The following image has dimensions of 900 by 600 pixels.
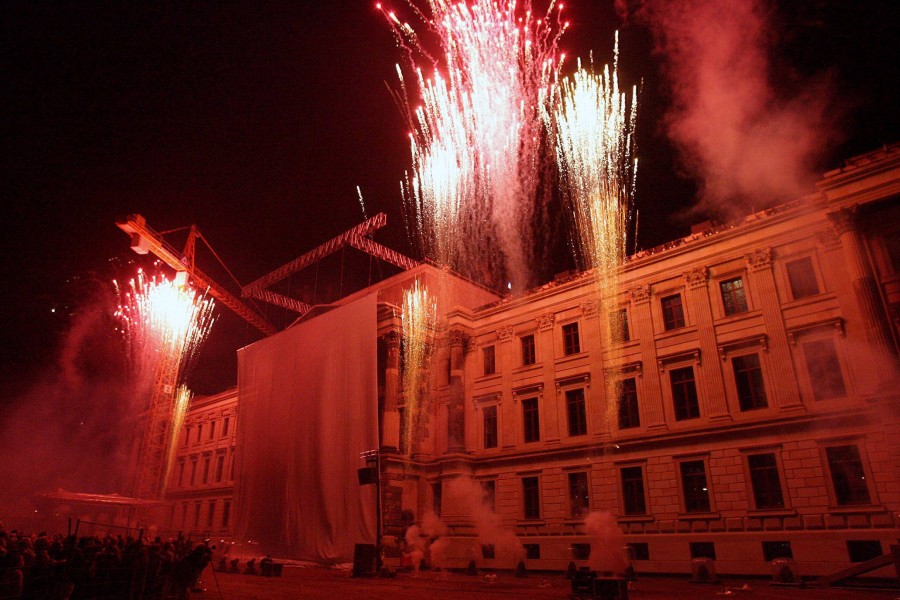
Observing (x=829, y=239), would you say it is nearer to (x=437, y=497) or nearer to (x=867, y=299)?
(x=867, y=299)

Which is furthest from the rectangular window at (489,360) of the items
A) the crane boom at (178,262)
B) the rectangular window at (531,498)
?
the crane boom at (178,262)

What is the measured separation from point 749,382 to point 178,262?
40.7 m

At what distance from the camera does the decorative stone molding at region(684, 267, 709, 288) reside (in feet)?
82.8

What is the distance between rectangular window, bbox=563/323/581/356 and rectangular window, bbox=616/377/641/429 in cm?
317

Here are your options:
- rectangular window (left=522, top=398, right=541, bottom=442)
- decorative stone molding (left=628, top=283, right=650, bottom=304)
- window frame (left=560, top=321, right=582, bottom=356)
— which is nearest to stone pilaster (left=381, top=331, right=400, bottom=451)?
rectangular window (left=522, top=398, right=541, bottom=442)

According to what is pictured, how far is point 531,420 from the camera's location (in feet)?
97.2

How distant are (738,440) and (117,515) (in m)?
46.0

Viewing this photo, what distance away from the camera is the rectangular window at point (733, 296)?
2411 cm

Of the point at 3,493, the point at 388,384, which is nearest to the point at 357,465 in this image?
the point at 388,384

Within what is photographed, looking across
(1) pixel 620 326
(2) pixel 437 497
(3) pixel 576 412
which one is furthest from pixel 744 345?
(2) pixel 437 497

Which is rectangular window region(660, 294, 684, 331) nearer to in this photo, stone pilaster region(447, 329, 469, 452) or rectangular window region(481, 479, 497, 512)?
stone pilaster region(447, 329, 469, 452)

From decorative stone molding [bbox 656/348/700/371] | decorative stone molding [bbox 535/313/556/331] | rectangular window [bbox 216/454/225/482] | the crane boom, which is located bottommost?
rectangular window [bbox 216/454/225/482]

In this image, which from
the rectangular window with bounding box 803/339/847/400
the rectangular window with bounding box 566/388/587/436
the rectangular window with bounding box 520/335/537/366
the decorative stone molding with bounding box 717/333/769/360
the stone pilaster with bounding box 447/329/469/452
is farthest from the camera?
the stone pilaster with bounding box 447/329/469/452

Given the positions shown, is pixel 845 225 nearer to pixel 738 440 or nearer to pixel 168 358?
pixel 738 440
